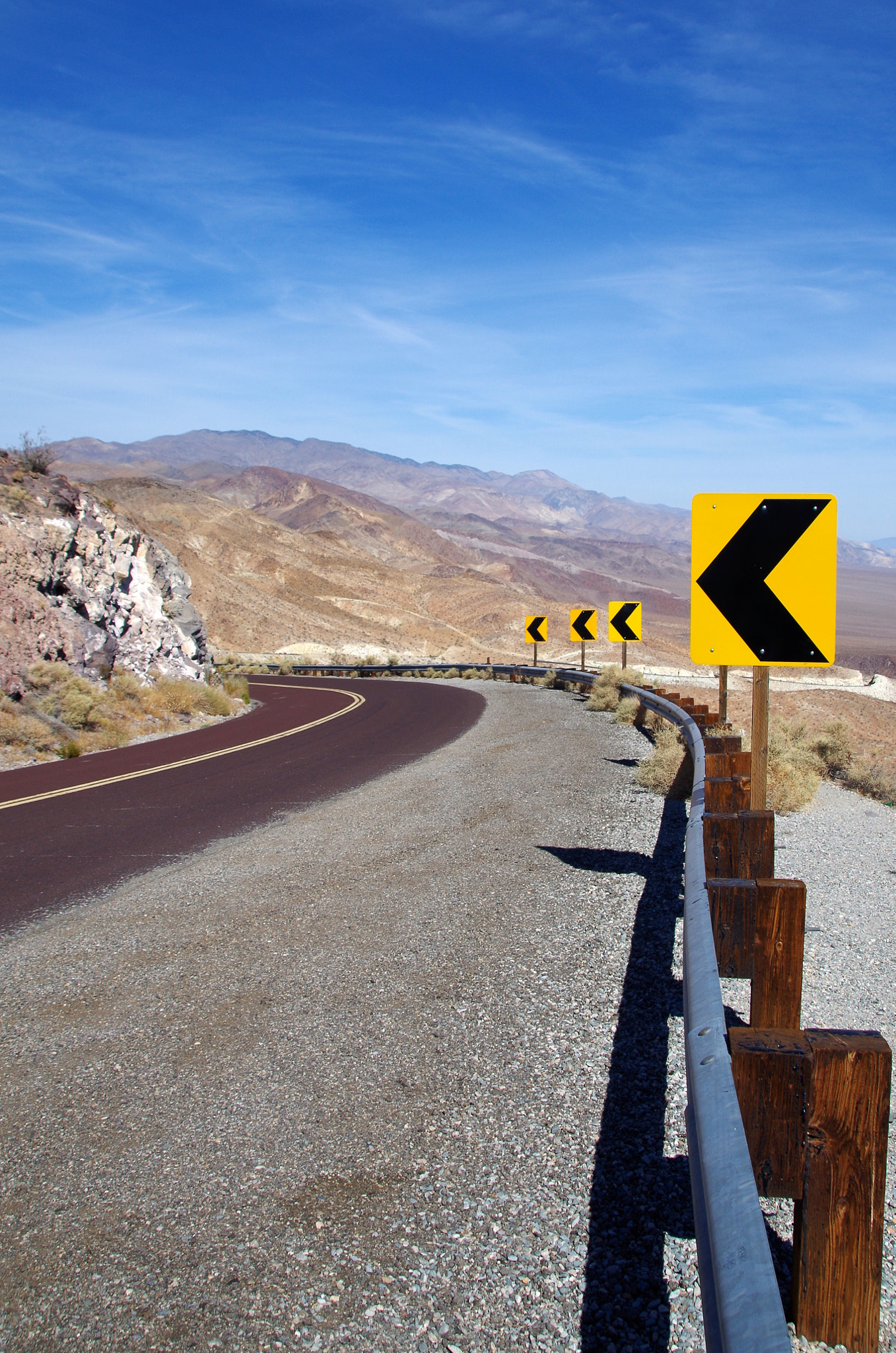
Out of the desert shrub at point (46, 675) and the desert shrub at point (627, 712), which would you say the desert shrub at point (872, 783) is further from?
the desert shrub at point (46, 675)

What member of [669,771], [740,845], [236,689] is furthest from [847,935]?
[236,689]

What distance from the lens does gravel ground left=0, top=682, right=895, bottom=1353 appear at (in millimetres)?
2650

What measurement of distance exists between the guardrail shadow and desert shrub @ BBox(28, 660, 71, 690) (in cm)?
1485

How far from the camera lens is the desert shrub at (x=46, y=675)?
17328 mm

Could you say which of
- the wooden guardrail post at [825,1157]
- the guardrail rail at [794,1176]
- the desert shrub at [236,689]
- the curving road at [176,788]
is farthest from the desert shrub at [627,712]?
the wooden guardrail post at [825,1157]

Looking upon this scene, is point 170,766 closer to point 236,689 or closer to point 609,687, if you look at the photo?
point 609,687

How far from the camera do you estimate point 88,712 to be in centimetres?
1736

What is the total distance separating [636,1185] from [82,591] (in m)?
19.7

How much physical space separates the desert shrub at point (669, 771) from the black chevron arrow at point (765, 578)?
14.2 ft

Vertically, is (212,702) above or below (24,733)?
above

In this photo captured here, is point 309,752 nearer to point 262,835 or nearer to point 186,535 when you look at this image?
point 262,835

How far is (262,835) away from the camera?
28.8 ft

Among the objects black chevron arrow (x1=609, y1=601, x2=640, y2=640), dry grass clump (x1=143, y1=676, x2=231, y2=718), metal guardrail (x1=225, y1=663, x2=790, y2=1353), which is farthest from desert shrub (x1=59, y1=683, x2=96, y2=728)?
metal guardrail (x1=225, y1=663, x2=790, y2=1353)

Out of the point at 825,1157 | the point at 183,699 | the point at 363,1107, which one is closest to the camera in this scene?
the point at 825,1157
